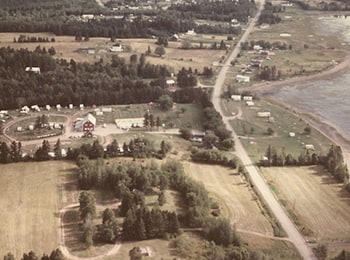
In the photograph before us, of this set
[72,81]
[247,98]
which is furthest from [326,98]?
[72,81]

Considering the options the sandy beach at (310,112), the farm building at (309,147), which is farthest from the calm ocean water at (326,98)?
the farm building at (309,147)

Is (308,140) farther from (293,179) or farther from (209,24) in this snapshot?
(209,24)

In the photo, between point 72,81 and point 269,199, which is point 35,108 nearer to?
point 72,81

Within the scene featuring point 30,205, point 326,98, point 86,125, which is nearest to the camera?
point 30,205

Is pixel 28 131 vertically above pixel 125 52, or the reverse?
pixel 125 52

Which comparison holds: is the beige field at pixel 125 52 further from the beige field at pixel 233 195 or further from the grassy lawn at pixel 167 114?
the beige field at pixel 233 195

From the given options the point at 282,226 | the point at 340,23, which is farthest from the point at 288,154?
the point at 340,23

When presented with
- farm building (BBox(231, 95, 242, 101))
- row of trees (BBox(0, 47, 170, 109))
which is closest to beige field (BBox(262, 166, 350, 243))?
farm building (BBox(231, 95, 242, 101))
